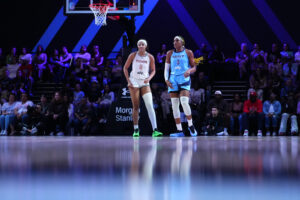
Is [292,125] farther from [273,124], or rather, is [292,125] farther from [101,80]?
[101,80]

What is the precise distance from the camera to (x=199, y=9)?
1584 centimetres

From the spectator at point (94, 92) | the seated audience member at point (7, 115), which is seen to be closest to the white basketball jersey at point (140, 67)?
the spectator at point (94, 92)

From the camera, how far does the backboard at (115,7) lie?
30.0 ft

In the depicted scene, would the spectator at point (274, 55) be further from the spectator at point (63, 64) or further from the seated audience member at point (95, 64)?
the spectator at point (63, 64)

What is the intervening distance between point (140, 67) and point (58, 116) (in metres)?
4.21

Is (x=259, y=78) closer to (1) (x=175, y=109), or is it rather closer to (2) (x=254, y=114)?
(2) (x=254, y=114)

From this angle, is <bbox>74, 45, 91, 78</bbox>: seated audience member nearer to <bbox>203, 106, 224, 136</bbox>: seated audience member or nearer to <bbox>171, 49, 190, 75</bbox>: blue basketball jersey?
<bbox>203, 106, 224, 136</bbox>: seated audience member

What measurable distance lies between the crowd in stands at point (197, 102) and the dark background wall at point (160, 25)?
2189mm

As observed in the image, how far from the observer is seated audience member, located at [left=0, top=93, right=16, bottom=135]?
11328mm

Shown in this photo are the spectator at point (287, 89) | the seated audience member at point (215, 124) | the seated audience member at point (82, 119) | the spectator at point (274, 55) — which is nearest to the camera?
the seated audience member at point (215, 124)

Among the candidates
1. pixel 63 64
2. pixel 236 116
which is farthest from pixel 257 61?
pixel 63 64

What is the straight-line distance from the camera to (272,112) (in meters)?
10.6

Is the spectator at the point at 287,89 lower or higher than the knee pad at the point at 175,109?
higher

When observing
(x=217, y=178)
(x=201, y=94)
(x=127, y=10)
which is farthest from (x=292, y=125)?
(x=217, y=178)
